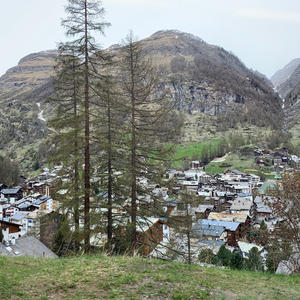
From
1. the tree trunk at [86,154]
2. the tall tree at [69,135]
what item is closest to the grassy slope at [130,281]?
the tree trunk at [86,154]

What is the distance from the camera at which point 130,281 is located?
21.8 ft

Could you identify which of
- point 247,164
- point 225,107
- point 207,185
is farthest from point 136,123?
point 225,107

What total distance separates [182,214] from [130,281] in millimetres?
14962

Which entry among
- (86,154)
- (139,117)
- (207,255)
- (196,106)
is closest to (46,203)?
(207,255)

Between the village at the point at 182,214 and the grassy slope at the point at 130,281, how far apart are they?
3046 mm

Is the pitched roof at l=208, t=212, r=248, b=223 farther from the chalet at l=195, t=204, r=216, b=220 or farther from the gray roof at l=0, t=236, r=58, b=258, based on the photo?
the gray roof at l=0, t=236, r=58, b=258

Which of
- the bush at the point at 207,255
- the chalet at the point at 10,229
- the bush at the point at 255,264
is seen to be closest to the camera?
the bush at the point at 255,264

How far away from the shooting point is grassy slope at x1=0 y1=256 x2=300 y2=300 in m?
6.06

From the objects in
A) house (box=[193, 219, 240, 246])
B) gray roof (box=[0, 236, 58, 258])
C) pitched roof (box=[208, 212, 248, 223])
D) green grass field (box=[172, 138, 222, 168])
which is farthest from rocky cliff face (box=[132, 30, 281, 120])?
gray roof (box=[0, 236, 58, 258])

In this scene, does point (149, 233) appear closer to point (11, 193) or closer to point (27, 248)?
point (27, 248)

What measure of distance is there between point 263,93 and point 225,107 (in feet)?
149

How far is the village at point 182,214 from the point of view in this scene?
13.1 metres

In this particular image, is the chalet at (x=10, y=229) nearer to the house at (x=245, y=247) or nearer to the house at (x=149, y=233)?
the house at (x=149, y=233)

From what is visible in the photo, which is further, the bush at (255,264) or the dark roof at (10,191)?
the dark roof at (10,191)
